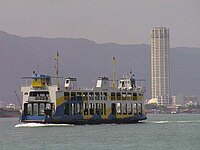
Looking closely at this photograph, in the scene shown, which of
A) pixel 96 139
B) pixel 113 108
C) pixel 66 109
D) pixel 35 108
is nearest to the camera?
pixel 96 139

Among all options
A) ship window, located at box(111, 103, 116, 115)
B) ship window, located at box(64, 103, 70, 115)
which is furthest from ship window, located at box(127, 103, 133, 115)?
ship window, located at box(64, 103, 70, 115)

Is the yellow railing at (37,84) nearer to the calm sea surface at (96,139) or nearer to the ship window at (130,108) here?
the calm sea surface at (96,139)

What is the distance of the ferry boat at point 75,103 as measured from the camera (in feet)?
318

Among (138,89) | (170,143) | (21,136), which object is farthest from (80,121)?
(170,143)

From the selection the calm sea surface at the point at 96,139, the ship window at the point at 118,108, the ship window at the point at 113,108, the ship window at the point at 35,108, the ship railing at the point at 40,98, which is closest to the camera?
the calm sea surface at the point at 96,139

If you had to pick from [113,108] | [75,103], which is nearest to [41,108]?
[75,103]

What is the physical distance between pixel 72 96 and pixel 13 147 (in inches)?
1267

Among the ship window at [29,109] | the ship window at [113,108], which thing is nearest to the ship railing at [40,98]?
the ship window at [29,109]

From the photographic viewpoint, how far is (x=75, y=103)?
99000mm

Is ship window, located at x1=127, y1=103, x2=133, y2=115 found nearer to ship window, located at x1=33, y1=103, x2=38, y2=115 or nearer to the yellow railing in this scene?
ship window, located at x1=33, y1=103, x2=38, y2=115

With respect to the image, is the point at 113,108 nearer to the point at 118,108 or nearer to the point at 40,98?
the point at 118,108

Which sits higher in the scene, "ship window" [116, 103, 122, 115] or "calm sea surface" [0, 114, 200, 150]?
"ship window" [116, 103, 122, 115]

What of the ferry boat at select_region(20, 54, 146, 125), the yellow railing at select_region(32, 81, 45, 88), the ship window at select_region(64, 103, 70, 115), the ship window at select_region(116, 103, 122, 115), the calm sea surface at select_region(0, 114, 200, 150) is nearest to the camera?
the calm sea surface at select_region(0, 114, 200, 150)

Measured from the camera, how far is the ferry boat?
96812 mm
